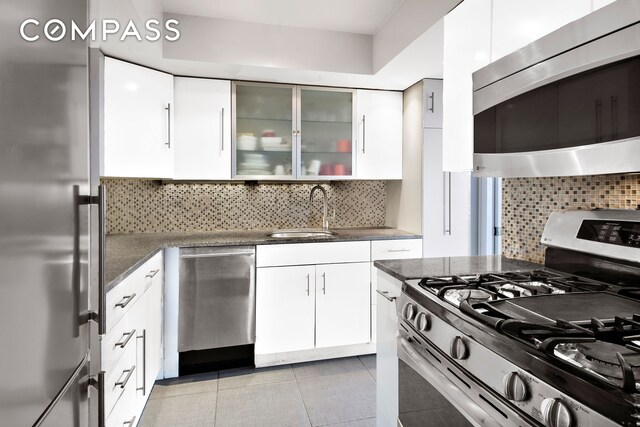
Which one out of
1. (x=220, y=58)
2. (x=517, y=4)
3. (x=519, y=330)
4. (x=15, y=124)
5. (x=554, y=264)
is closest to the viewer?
(x=15, y=124)

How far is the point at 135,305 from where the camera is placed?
6.14 feet

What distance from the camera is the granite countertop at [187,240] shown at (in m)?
1.93

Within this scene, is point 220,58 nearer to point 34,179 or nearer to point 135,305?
point 135,305

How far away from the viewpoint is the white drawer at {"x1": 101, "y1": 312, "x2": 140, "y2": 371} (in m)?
1.40

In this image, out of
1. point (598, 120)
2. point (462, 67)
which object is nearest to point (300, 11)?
point (462, 67)

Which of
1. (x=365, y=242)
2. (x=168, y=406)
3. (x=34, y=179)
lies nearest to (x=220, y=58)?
(x=365, y=242)

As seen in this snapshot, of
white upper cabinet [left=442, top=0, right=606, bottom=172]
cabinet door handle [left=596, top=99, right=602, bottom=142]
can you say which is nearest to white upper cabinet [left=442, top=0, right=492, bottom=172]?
white upper cabinet [left=442, top=0, right=606, bottom=172]

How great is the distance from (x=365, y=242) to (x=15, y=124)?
2378 mm

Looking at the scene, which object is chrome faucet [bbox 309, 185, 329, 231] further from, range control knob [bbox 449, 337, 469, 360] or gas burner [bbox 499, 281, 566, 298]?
range control knob [bbox 449, 337, 469, 360]

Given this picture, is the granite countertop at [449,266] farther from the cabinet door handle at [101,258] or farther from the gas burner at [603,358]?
the cabinet door handle at [101,258]

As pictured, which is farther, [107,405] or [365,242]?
[365,242]

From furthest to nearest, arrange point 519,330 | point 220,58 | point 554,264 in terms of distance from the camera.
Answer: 1. point 220,58
2. point 554,264
3. point 519,330

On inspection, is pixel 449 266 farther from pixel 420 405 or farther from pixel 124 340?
pixel 124 340

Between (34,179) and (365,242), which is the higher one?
(34,179)
